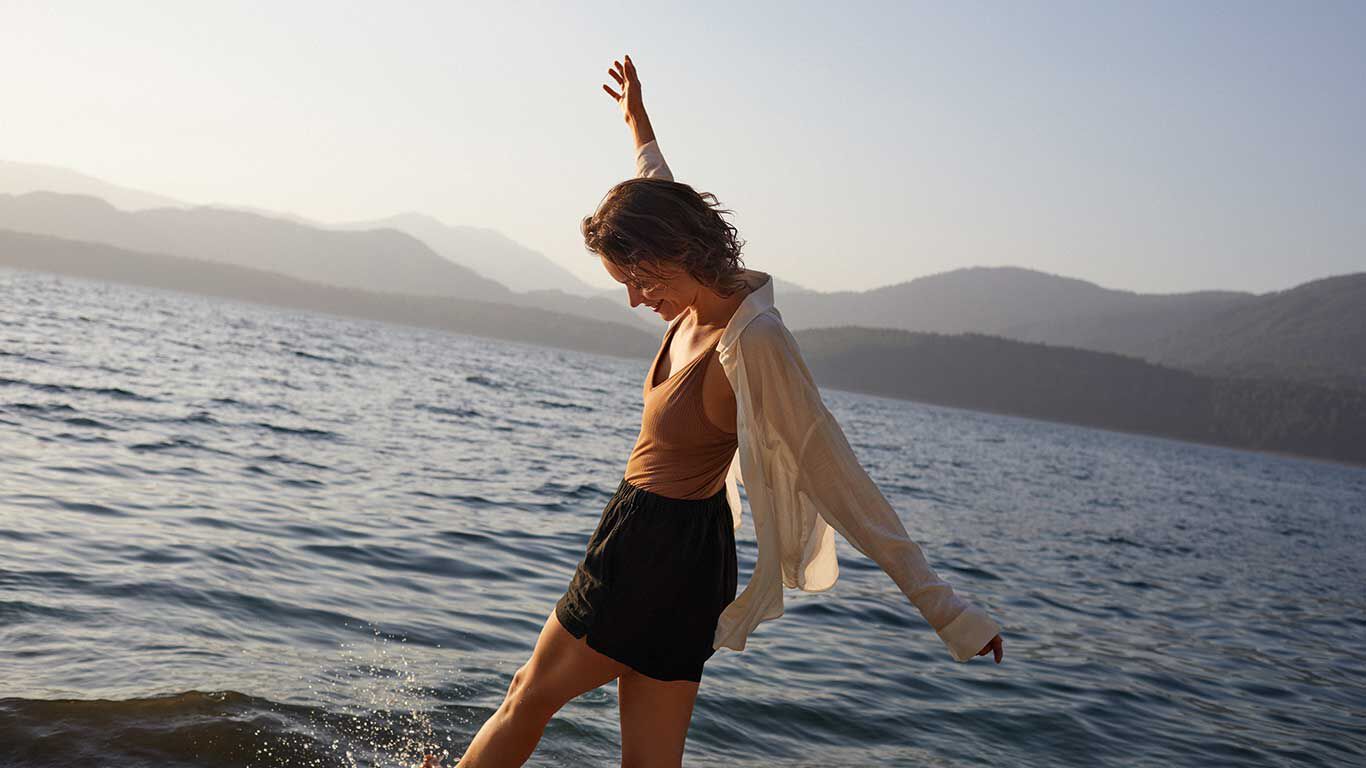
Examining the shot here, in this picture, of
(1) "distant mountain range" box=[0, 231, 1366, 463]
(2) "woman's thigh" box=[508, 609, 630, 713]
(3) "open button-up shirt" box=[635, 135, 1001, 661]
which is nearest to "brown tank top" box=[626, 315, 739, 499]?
(3) "open button-up shirt" box=[635, 135, 1001, 661]

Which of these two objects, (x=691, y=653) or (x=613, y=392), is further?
(x=613, y=392)

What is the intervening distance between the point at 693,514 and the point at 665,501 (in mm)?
83

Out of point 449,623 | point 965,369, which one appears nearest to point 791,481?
point 449,623

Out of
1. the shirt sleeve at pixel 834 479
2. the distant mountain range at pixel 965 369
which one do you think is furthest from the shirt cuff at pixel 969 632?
the distant mountain range at pixel 965 369

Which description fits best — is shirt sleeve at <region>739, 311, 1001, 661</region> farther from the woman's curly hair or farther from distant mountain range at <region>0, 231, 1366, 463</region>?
distant mountain range at <region>0, 231, 1366, 463</region>

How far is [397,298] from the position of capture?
168500 mm

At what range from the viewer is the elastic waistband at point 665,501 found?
2775 mm

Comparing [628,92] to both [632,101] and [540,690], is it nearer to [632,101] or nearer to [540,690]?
[632,101]

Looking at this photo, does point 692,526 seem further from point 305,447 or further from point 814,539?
point 305,447

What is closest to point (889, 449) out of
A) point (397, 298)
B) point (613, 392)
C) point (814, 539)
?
point (613, 392)

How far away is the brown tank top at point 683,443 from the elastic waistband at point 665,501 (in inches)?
0.4

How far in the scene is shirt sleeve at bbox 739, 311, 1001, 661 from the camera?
2.54 meters

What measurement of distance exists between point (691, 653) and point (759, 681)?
4084 millimetres

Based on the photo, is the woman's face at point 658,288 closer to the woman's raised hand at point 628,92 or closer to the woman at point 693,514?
the woman at point 693,514
